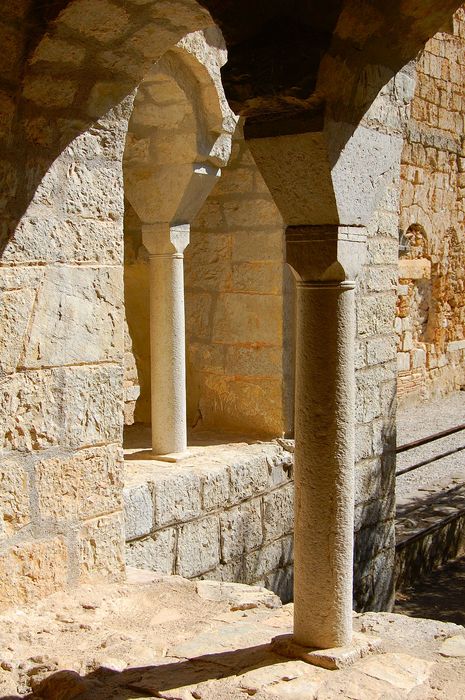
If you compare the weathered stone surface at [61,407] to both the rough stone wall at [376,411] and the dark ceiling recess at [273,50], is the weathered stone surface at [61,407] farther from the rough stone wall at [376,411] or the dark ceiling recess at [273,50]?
the rough stone wall at [376,411]

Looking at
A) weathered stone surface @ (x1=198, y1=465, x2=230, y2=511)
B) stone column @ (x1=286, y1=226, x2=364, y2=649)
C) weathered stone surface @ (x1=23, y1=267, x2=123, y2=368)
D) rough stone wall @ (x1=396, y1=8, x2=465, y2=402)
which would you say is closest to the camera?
stone column @ (x1=286, y1=226, x2=364, y2=649)

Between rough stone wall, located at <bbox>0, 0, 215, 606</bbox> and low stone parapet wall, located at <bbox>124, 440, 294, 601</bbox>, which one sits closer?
rough stone wall, located at <bbox>0, 0, 215, 606</bbox>

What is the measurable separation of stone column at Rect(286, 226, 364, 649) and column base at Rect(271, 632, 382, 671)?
0.03 meters

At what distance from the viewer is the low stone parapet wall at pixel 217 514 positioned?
4.51 meters

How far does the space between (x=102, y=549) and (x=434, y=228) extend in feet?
29.7

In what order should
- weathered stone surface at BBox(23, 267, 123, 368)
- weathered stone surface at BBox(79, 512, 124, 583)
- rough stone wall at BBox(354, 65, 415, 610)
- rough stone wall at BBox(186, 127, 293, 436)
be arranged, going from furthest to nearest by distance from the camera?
rough stone wall at BBox(186, 127, 293, 436) < rough stone wall at BBox(354, 65, 415, 610) < weathered stone surface at BBox(79, 512, 124, 583) < weathered stone surface at BBox(23, 267, 123, 368)

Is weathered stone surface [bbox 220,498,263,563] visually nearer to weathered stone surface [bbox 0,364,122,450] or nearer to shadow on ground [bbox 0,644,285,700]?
weathered stone surface [bbox 0,364,122,450]

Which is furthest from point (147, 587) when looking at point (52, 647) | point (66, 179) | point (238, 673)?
point (66, 179)

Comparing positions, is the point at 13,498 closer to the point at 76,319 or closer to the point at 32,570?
the point at 32,570

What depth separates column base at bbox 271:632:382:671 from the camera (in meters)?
2.67

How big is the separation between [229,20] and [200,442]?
11.2ft

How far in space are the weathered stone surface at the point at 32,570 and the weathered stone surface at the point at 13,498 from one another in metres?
0.08

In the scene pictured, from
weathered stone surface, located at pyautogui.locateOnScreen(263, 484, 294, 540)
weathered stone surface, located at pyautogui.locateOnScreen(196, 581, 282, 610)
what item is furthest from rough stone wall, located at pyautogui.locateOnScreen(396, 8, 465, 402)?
weathered stone surface, located at pyautogui.locateOnScreen(196, 581, 282, 610)

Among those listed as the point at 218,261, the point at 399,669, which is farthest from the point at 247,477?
the point at 399,669
